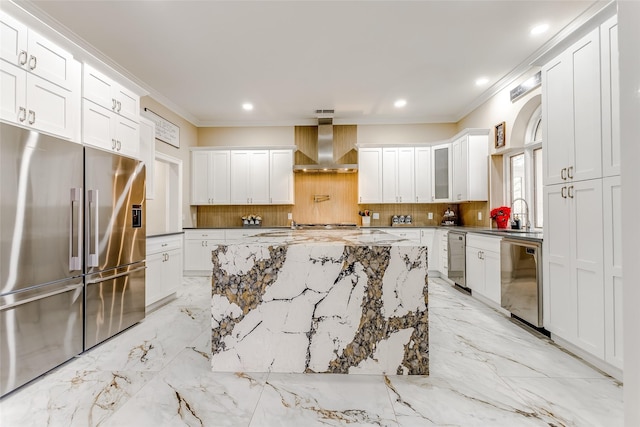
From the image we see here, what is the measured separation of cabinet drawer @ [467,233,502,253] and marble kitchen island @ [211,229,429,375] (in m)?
1.83

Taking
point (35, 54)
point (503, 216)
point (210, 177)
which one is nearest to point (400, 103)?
point (503, 216)

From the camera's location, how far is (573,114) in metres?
2.20

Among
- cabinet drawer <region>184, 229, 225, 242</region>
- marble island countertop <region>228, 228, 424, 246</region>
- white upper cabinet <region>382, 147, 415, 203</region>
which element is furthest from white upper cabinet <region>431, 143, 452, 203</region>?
cabinet drawer <region>184, 229, 225, 242</region>

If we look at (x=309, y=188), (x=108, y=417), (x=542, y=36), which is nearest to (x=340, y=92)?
(x=309, y=188)

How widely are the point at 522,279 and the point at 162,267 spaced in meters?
3.90

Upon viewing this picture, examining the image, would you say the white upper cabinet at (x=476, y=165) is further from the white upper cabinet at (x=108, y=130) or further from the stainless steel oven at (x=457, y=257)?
the white upper cabinet at (x=108, y=130)

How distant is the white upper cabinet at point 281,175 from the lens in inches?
213

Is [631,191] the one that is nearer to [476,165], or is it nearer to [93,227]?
[93,227]

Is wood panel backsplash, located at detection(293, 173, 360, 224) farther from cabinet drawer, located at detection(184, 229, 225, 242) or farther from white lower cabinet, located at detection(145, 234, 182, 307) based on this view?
white lower cabinet, located at detection(145, 234, 182, 307)

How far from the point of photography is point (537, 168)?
12.4ft

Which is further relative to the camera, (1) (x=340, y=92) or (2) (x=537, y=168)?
(1) (x=340, y=92)

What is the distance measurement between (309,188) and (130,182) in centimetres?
337

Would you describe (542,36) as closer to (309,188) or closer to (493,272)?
(493,272)

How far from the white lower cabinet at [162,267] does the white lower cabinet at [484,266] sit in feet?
12.6
